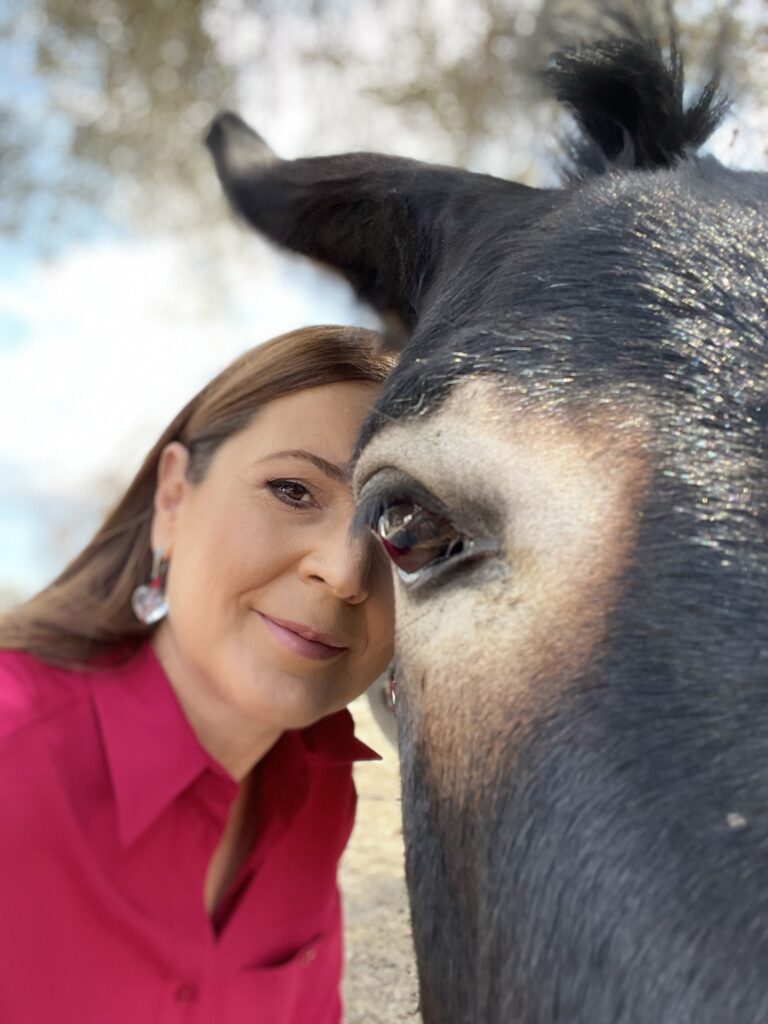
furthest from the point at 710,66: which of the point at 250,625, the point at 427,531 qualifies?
the point at 250,625

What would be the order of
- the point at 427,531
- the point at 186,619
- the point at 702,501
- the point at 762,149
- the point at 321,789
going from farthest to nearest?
1. the point at 762,149
2. the point at 321,789
3. the point at 186,619
4. the point at 427,531
5. the point at 702,501

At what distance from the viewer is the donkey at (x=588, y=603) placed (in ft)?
2.93

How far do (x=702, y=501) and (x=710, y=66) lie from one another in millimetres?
1442

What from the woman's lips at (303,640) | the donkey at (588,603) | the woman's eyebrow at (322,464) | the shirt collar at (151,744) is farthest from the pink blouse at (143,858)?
the donkey at (588,603)

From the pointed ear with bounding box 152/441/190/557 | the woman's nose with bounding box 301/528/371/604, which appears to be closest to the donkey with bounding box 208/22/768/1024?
the woman's nose with bounding box 301/528/371/604

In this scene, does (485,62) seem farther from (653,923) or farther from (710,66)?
(653,923)

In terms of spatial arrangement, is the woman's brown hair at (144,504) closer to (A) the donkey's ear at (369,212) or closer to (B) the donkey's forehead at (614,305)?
(A) the donkey's ear at (369,212)

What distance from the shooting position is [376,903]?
11.3ft

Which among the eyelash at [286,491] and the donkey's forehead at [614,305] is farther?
the eyelash at [286,491]

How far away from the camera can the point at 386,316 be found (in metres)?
1.93

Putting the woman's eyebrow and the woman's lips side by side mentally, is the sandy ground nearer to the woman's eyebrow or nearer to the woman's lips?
the woman's lips

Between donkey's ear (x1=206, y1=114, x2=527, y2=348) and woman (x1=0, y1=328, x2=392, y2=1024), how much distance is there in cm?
14

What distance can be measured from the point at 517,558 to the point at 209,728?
1205 mm

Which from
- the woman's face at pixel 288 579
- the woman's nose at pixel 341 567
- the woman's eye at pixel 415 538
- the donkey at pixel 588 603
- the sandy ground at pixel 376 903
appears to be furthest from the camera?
the sandy ground at pixel 376 903
